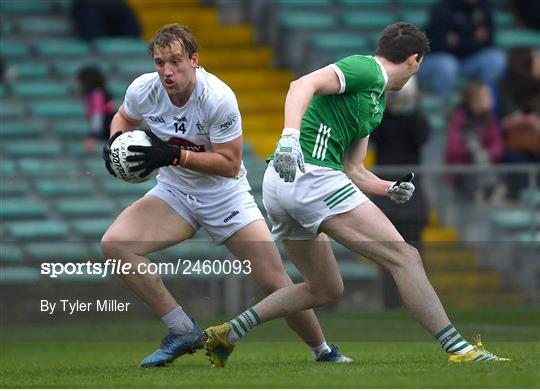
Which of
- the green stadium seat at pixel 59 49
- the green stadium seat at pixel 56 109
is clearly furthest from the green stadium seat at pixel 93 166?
the green stadium seat at pixel 59 49

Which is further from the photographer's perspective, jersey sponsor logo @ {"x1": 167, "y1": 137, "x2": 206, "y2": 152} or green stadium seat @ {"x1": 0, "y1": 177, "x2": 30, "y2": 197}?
green stadium seat @ {"x1": 0, "y1": 177, "x2": 30, "y2": 197}

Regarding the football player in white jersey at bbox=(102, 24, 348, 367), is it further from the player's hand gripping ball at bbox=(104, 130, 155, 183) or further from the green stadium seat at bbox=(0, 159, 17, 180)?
the green stadium seat at bbox=(0, 159, 17, 180)

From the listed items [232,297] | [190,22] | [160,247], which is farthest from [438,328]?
[190,22]

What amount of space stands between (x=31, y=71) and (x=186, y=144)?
844 centimetres

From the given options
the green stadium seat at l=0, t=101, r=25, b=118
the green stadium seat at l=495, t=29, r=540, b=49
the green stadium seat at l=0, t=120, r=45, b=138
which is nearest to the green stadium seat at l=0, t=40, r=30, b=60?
the green stadium seat at l=0, t=101, r=25, b=118

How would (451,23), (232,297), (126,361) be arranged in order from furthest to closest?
(451,23) → (232,297) → (126,361)

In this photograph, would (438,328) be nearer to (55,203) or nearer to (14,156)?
(55,203)

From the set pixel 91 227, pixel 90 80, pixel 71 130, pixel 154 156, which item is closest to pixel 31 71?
pixel 71 130

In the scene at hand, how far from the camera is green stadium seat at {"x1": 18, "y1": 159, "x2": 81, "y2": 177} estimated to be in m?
14.2

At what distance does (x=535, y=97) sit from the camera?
1806cm

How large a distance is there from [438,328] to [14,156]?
808 cm

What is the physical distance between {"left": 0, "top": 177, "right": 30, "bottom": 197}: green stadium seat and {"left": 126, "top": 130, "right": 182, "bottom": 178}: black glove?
519cm

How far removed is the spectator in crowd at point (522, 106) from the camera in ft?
54.5

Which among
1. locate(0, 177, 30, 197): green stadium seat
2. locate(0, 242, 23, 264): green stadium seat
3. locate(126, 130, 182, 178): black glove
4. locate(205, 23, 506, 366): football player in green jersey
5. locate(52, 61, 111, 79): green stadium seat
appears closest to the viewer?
locate(205, 23, 506, 366): football player in green jersey
